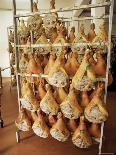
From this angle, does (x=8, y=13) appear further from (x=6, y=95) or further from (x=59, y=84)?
(x=59, y=84)

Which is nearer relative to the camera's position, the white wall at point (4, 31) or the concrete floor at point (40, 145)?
the concrete floor at point (40, 145)

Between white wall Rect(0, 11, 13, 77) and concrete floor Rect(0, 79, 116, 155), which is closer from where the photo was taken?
concrete floor Rect(0, 79, 116, 155)

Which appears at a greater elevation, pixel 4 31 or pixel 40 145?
pixel 4 31

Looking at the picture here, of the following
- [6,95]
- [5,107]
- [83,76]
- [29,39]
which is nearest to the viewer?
[83,76]

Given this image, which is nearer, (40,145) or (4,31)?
(40,145)

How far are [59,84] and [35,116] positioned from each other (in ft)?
2.13

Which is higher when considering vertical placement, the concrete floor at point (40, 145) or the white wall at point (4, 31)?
the white wall at point (4, 31)

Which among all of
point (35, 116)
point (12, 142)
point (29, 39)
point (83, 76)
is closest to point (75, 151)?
point (35, 116)

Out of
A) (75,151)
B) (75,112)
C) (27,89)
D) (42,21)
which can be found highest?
(42,21)

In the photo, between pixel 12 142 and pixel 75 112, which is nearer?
pixel 75 112

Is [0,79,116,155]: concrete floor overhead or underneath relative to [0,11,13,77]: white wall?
underneath

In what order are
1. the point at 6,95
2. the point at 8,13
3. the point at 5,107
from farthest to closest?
1. the point at 8,13
2. the point at 6,95
3. the point at 5,107

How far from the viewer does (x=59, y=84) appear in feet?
7.77

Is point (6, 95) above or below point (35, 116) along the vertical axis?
below
